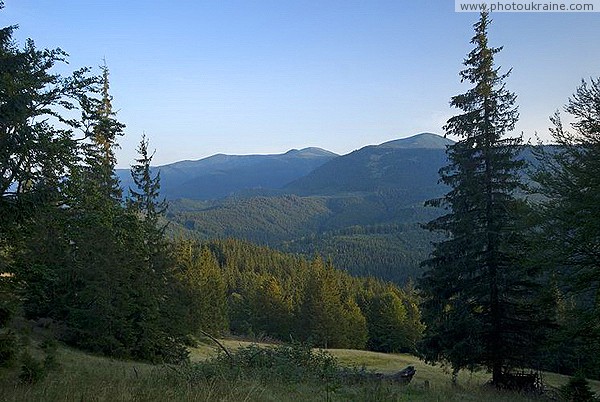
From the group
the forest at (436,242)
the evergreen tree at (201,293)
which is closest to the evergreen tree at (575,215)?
the forest at (436,242)

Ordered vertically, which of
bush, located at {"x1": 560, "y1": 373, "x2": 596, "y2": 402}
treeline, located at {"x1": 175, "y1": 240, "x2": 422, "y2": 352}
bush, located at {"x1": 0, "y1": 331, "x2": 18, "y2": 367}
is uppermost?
bush, located at {"x1": 0, "y1": 331, "x2": 18, "y2": 367}

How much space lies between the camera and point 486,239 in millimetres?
16844

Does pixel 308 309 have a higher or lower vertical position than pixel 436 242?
lower

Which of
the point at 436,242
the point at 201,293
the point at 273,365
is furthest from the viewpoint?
the point at 201,293

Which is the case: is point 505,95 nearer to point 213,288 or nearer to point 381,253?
point 213,288

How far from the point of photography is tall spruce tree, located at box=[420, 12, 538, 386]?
17.0 metres

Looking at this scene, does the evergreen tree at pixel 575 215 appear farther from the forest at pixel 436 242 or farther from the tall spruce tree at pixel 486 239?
the tall spruce tree at pixel 486 239

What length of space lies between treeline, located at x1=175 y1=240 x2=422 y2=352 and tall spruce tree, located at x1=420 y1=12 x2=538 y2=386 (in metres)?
22.4

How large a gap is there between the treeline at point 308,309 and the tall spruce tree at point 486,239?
2244 centimetres

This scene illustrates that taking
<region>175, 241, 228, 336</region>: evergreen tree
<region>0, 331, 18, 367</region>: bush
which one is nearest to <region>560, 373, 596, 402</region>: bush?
<region>0, 331, 18, 367</region>: bush

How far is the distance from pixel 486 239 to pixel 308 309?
38081 mm

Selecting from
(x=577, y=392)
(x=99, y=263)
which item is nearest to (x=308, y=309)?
(x=99, y=263)

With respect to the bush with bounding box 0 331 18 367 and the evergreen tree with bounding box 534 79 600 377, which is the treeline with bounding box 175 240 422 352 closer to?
the bush with bounding box 0 331 18 367

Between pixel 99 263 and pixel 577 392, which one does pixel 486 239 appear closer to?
pixel 577 392
